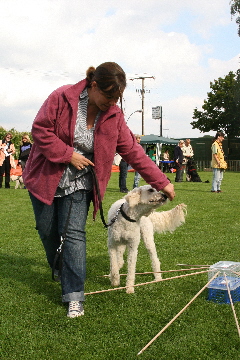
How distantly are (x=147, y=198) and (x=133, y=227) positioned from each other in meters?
0.36

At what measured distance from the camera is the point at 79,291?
3934mm

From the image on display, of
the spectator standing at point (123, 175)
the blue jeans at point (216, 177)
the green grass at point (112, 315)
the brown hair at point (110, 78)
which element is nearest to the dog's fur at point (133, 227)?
the green grass at point (112, 315)

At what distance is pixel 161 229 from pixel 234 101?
149 ft

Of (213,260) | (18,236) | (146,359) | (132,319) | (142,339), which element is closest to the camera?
(146,359)

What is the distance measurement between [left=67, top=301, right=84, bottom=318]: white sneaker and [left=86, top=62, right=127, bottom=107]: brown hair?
5.69 feet

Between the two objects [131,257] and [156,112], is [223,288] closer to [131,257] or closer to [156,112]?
[131,257]

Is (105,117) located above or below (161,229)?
above

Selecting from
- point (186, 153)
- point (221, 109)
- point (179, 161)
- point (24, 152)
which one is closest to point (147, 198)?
point (24, 152)

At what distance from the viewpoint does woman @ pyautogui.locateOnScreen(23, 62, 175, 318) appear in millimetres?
3695

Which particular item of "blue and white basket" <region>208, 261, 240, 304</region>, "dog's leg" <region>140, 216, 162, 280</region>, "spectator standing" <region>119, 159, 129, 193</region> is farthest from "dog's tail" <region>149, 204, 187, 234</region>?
"spectator standing" <region>119, 159, 129, 193</region>

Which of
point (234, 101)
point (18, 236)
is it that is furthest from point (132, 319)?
point (234, 101)

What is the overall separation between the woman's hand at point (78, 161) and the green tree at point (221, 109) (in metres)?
46.1

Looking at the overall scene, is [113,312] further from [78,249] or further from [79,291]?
[78,249]

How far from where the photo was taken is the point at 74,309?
3859 mm
